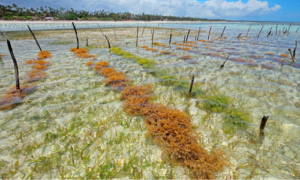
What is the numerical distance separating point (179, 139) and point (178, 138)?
61 millimetres

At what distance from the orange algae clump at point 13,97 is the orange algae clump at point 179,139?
5.22 m

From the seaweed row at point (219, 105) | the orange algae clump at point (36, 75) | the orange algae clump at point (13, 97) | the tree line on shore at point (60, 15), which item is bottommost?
the orange algae clump at point (13, 97)

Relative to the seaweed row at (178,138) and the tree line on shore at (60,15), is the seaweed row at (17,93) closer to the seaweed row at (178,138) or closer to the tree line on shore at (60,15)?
the seaweed row at (178,138)

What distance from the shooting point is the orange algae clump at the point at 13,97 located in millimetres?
5309

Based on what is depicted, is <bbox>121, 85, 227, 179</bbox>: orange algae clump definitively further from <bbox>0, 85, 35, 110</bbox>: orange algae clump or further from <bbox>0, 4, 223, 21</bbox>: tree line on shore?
<bbox>0, 4, 223, 21</bbox>: tree line on shore

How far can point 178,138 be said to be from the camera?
3.53m

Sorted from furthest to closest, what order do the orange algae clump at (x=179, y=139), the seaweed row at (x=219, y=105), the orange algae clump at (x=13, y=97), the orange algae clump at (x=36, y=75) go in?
the orange algae clump at (x=36, y=75)
the orange algae clump at (x=13, y=97)
the seaweed row at (x=219, y=105)
the orange algae clump at (x=179, y=139)

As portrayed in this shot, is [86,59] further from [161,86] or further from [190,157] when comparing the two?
[190,157]

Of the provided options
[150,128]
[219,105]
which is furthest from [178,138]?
[219,105]

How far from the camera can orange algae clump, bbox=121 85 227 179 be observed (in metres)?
2.95

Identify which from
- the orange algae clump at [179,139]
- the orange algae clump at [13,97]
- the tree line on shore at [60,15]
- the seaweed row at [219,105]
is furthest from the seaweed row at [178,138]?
the tree line on shore at [60,15]

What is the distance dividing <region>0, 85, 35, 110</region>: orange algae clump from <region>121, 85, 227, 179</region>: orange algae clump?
522 centimetres

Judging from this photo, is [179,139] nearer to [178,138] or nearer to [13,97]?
[178,138]

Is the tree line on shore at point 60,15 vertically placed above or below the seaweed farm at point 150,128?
above
